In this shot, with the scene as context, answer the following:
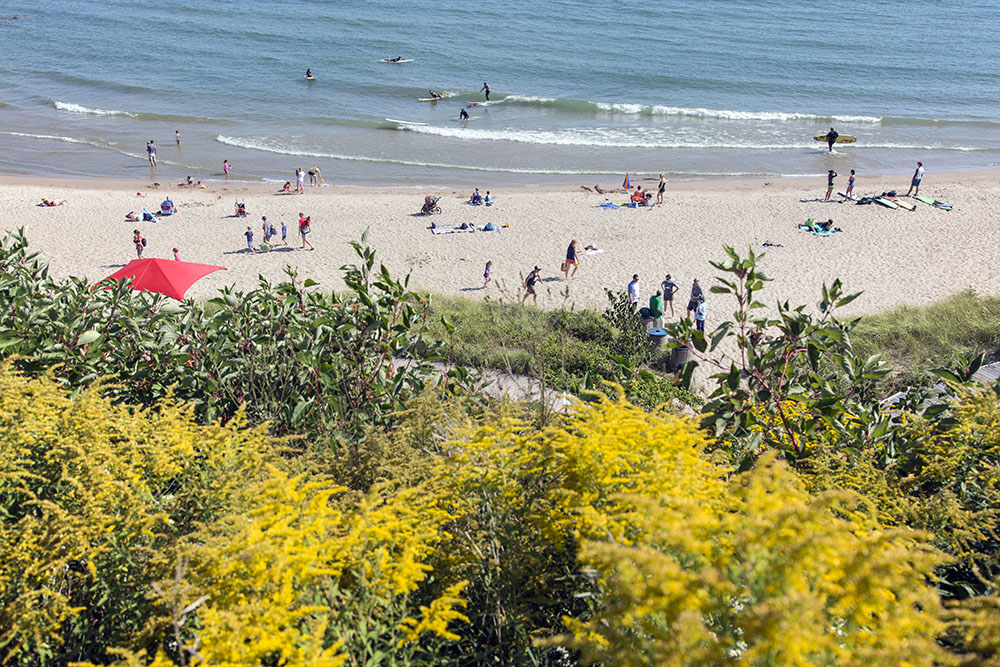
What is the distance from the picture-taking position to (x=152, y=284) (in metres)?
11.9

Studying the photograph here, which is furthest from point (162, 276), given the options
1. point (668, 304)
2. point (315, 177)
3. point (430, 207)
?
point (315, 177)

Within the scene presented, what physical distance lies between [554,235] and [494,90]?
2289 centimetres

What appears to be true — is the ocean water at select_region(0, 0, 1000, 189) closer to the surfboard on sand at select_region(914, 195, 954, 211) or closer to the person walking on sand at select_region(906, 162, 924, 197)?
the person walking on sand at select_region(906, 162, 924, 197)

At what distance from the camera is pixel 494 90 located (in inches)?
1677

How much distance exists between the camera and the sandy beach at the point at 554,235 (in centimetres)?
1894

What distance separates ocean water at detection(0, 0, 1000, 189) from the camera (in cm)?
3178

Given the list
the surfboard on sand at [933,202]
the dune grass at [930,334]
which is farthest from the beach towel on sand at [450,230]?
the surfboard on sand at [933,202]

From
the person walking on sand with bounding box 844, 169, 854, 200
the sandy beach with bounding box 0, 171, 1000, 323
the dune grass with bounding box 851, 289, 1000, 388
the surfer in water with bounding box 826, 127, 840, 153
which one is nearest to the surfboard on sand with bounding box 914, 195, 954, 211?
the sandy beach with bounding box 0, 171, 1000, 323

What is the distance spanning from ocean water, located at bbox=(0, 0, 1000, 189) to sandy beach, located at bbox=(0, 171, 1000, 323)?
3151 millimetres

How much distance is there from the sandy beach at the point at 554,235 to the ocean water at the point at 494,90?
3.15m

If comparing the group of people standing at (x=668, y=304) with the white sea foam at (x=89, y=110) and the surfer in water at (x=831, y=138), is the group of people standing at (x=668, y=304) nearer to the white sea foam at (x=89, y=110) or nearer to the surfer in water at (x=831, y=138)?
the surfer in water at (x=831, y=138)

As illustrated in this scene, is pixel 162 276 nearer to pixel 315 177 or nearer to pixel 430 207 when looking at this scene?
pixel 430 207

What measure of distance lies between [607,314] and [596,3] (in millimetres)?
59418

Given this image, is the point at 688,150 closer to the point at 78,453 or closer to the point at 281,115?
the point at 281,115
